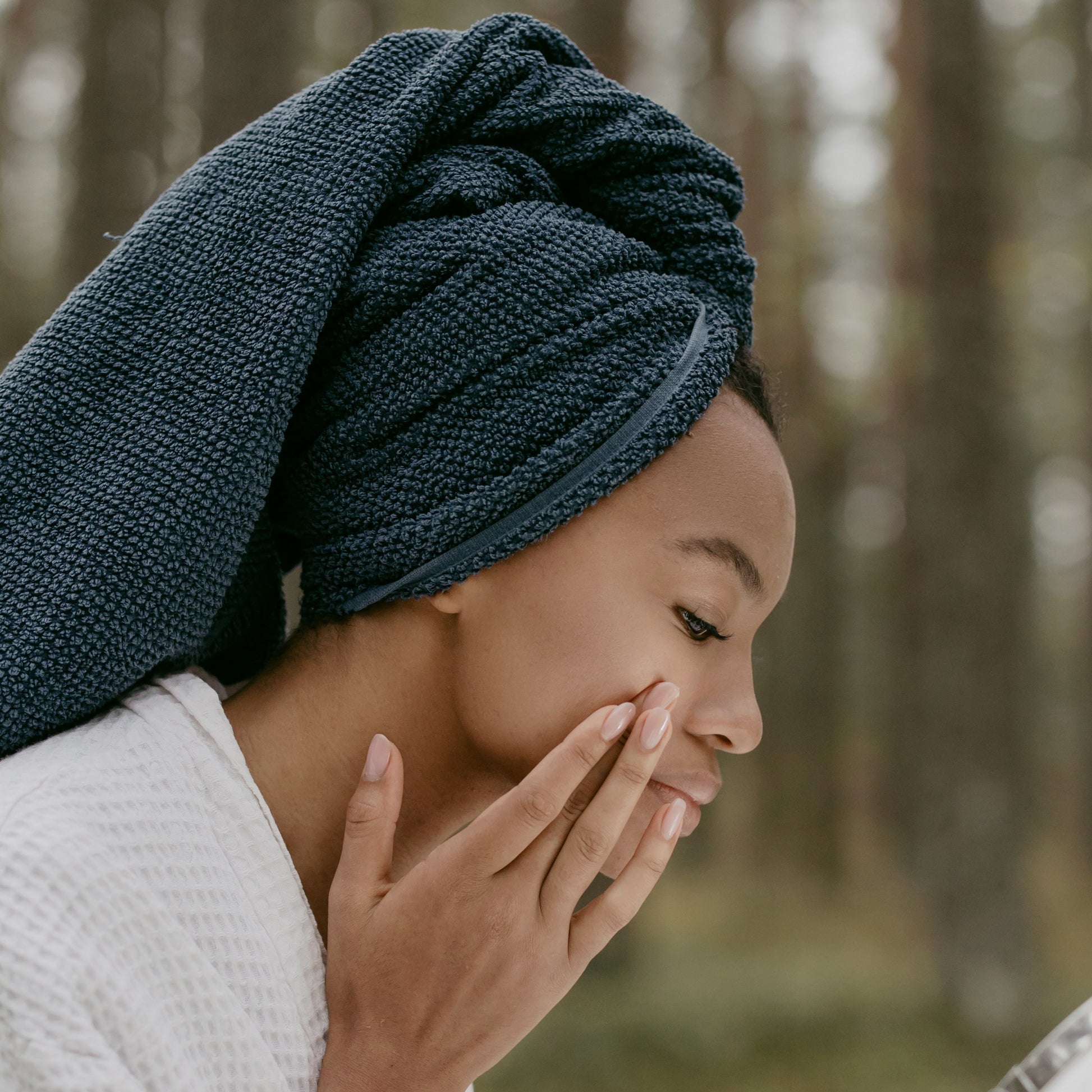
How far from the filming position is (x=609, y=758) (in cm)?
156

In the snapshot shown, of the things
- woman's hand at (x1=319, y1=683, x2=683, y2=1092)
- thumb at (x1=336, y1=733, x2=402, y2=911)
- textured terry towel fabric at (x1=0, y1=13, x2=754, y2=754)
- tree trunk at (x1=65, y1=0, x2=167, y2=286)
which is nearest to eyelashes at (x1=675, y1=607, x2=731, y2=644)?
woman's hand at (x1=319, y1=683, x2=683, y2=1092)

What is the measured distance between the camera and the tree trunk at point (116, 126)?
567 centimetres

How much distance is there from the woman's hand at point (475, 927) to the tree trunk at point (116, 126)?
4.37 meters

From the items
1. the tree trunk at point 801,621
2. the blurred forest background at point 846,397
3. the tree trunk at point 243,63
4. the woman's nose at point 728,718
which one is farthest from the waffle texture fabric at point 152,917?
the tree trunk at point 801,621

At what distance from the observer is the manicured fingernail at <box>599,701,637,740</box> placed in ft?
4.82

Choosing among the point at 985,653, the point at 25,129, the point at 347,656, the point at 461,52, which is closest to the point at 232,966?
the point at 347,656

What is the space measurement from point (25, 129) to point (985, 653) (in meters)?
11.1

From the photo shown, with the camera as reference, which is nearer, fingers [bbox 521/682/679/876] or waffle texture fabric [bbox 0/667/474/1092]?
waffle texture fabric [bbox 0/667/474/1092]

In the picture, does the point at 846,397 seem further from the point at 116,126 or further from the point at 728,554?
the point at 728,554

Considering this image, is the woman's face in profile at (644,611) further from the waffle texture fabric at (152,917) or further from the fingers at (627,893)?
the waffle texture fabric at (152,917)

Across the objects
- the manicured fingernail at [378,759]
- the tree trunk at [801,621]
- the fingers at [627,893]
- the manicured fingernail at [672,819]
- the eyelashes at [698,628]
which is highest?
the eyelashes at [698,628]

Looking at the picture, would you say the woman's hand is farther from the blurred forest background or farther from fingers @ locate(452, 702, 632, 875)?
the blurred forest background

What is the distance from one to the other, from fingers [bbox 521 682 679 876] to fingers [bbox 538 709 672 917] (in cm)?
2

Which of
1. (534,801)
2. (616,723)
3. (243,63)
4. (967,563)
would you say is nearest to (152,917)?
(534,801)
